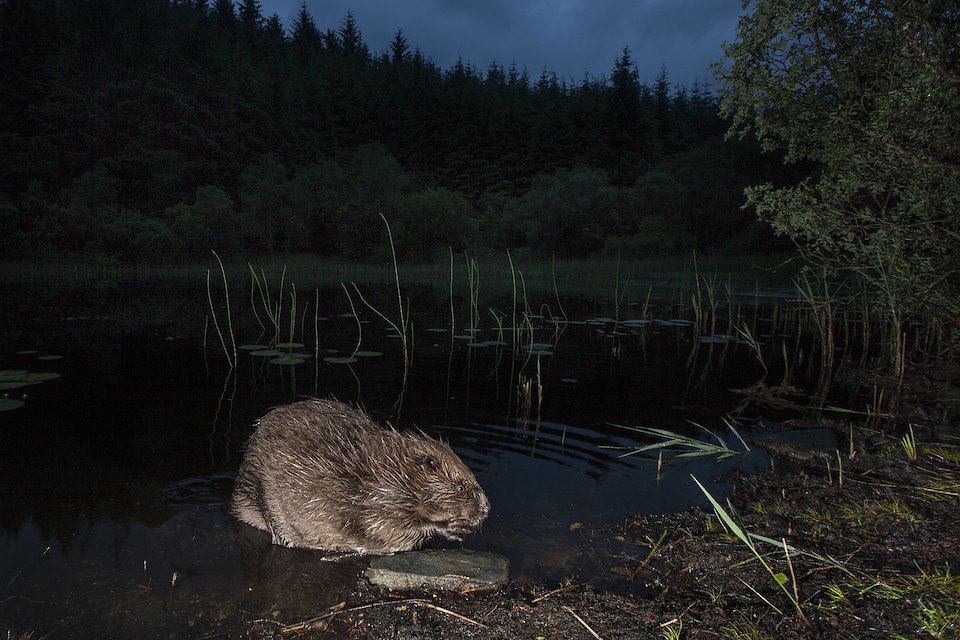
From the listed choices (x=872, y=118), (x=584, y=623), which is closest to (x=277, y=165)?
(x=872, y=118)

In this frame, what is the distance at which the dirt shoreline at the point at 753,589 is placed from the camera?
3316 mm

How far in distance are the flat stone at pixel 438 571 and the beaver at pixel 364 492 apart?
261mm

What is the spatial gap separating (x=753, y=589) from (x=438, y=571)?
198 cm

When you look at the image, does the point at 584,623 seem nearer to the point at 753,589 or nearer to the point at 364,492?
the point at 753,589

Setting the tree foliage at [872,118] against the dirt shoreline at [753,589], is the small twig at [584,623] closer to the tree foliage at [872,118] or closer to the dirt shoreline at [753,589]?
the dirt shoreline at [753,589]

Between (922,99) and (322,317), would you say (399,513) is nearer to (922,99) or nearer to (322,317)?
(922,99)

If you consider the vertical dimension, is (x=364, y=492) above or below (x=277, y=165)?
below

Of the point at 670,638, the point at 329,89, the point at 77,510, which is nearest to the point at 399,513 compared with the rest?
the point at 670,638

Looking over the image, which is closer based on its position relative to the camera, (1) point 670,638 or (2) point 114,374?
(1) point 670,638

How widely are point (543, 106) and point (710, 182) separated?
49.7 metres

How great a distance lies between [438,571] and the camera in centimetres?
408

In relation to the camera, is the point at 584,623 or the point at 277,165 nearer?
the point at 584,623

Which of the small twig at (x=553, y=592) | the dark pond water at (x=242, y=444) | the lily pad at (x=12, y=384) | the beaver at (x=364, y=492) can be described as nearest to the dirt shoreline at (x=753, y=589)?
the small twig at (x=553, y=592)

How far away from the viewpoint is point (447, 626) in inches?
139
